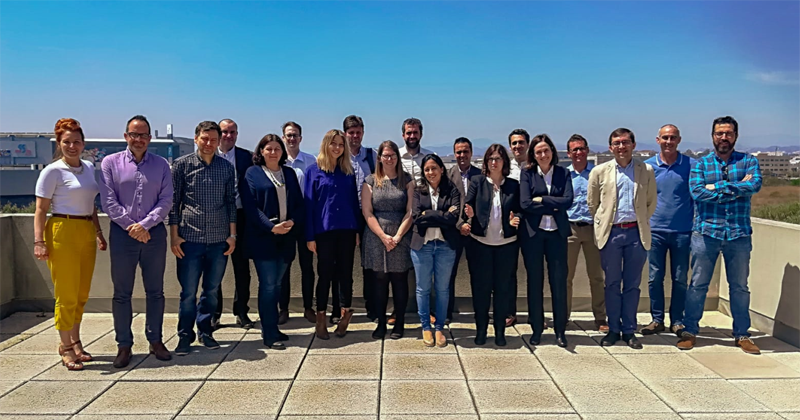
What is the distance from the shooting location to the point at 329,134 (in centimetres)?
452

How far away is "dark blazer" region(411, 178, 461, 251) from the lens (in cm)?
434

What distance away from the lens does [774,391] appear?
3508 millimetres

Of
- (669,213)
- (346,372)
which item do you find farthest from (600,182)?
(346,372)

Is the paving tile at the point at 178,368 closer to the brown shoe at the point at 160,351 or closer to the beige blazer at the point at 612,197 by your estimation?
the brown shoe at the point at 160,351

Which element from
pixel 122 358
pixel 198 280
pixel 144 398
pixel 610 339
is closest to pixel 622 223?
pixel 610 339

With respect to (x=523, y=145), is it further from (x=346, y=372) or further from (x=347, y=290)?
(x=346, y=372)

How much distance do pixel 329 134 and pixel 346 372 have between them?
6.41 ft

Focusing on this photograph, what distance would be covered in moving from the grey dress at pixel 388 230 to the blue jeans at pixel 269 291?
29.4 inches

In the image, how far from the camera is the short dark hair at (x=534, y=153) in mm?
4473

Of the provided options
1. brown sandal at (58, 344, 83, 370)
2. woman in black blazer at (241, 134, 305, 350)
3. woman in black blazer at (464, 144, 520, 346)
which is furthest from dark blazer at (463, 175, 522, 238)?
brown sandal at (58, 344, 83, 370)

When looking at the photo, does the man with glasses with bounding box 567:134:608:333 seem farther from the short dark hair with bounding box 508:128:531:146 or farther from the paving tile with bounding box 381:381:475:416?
the paving tile with bounding box 381:381:475:416

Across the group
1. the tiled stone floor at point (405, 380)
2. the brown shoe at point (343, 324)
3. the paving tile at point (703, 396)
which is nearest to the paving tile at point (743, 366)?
the tiled stone floor at point (405, 380)

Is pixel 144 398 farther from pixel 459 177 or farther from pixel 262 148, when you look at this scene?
pixel 459 177

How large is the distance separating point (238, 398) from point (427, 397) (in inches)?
47.3
